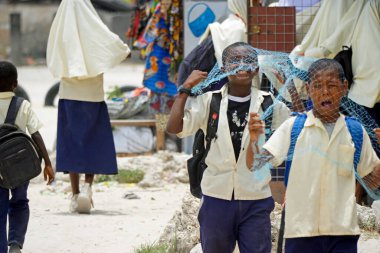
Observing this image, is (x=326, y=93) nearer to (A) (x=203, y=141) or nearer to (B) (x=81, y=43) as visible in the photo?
(A) (x=203, y=141)

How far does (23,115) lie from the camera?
21.6ft

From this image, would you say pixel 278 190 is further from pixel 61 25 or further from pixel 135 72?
pixel 135 72

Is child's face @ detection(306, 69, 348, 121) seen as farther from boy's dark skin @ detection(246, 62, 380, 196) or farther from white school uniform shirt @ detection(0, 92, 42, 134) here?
white school uniform shirt @ detection(0, 92, 42, 134)

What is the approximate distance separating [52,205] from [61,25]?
174cm

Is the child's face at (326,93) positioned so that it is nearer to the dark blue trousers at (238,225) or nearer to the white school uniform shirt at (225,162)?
the white school uniform shirt at (225,162)

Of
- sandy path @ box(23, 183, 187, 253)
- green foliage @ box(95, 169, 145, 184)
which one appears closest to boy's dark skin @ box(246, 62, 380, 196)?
sandy path @ box(23, 183, 187, 253)

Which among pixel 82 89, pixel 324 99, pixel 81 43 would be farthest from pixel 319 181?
pixel 81 43

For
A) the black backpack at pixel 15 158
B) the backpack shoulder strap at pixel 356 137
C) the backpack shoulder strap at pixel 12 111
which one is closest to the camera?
the backpack shoulder strap at pixel 356 137

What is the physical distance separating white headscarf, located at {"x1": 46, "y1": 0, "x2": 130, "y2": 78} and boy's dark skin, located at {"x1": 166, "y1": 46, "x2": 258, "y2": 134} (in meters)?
3.79

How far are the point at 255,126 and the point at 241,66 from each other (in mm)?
577

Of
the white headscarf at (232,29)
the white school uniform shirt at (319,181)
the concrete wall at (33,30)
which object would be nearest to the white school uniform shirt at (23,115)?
the white headscarf at (232,29)

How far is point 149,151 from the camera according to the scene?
39.8 feet

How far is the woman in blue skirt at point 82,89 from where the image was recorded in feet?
29.3

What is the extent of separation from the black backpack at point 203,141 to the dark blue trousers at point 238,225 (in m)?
0.32
